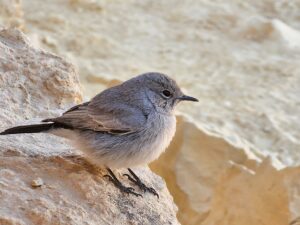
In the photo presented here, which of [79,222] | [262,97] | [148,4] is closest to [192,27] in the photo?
[148,4]

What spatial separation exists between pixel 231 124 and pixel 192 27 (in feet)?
7.76

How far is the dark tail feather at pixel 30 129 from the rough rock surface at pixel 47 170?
0.42 ft

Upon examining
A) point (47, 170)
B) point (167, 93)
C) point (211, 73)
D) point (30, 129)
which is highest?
point (167, 93)

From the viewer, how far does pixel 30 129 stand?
15.4 feet

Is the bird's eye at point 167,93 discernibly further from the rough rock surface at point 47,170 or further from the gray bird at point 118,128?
the rough rock surface at point 47,170

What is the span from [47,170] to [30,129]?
287 millimetres

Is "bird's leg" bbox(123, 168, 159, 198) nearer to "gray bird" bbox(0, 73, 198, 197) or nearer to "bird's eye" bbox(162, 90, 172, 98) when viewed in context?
"gray bird" bbox(0, 73, 198, 197)

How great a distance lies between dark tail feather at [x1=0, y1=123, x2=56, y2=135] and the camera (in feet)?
15.2

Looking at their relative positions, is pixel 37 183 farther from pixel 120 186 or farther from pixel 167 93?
pixel 167 93

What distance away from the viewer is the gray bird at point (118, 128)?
478 cm

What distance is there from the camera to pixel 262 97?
30.0 ft

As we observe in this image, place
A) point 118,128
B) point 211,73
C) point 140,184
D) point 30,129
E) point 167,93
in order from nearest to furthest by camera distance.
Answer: point 30,129 → point 118,128 → point 140,184 → point 167,93 → point 211,73

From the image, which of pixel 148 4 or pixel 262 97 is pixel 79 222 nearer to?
pixel 262 97

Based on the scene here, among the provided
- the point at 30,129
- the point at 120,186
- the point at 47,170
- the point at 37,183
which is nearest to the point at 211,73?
the point at 120,186
